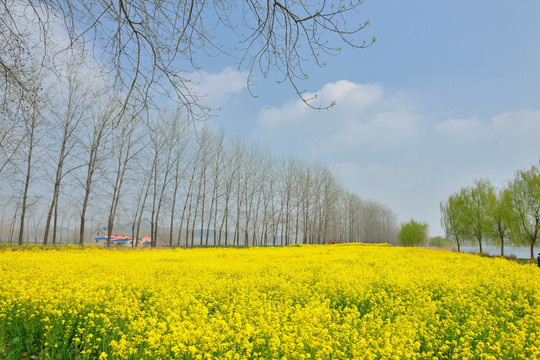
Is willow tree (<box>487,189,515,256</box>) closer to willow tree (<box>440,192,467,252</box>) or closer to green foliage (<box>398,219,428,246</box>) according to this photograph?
willow tree (<box>440,192,467,252</box>)

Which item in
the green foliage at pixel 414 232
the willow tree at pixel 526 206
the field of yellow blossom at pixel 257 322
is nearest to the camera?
the field of yellow blossom at pixel 257 322

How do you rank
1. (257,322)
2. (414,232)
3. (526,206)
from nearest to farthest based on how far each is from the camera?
1. (257,322)
2. (526,206)
3. (414,232)

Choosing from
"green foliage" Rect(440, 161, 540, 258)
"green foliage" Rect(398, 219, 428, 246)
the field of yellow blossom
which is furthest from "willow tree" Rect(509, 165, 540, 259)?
"green foliage" Rect(398, 219, 428, 246)

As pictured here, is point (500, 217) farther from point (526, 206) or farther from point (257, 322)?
point (257, 322)

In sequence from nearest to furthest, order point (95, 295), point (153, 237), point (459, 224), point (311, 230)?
point (95, 295)
point (153, 237)
point (459, 224)
point (311, 230)

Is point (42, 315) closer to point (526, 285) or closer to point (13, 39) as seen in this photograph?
point (13, 39)

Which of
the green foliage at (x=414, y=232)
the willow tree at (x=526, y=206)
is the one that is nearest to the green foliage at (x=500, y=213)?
the willow tree at (x=526, y=206)

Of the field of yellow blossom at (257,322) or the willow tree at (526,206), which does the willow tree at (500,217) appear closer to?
the willow tree at (526,206)

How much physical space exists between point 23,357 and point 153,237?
72.1ft

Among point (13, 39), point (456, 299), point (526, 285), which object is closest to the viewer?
point (13, 39)

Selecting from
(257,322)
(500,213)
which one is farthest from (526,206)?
(257,322)

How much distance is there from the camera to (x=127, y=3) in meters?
2.98

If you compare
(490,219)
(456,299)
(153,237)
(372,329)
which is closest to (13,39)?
(372,329)

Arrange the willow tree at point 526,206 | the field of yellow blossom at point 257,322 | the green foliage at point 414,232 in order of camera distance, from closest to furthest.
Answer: the field of yellow blossom at point 257,322 < the willow tree at point 526,206 < the green foliage at point 414,232
